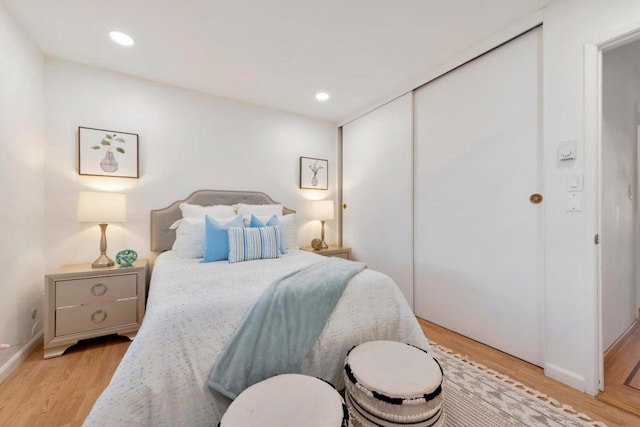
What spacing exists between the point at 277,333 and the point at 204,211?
1825 mm

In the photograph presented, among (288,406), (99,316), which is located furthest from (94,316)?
(288,406)

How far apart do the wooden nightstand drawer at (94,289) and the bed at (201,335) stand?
0.58 meters

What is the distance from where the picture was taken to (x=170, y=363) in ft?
3.56

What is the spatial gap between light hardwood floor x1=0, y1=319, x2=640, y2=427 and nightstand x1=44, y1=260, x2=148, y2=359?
15cm

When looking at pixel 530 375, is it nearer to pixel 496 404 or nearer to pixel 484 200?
pixel 496 404

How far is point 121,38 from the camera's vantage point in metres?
2.07

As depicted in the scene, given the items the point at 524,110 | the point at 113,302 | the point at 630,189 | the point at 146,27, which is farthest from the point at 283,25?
the point at 630,189

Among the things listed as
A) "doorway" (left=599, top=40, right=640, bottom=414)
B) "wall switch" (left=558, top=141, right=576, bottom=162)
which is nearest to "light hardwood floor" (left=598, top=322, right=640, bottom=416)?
"doorway" (left=599, top=40, right=640, bottom=414)

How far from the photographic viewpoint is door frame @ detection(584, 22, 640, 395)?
1.56m

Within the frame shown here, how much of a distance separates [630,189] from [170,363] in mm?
3764

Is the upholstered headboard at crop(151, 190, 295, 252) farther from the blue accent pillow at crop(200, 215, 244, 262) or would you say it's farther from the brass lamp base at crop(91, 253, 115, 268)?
the blue accent pillow at crop(200, 215, 244, 262)

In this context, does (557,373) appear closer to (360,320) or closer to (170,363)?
(360,320)

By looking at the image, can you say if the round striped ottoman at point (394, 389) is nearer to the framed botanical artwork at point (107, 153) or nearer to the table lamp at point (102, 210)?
the table lamp at point (102, 210)

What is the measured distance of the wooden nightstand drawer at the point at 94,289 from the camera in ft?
6.72
